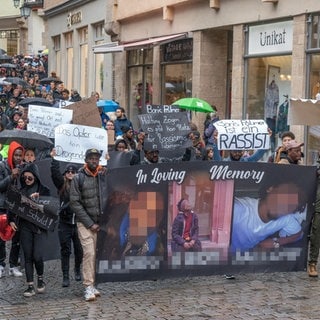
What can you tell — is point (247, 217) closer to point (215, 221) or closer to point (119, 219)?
point (215, 221)

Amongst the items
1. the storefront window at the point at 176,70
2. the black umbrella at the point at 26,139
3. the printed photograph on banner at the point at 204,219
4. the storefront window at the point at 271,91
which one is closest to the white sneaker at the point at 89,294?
the printed photograph on banner at the point at 204,219

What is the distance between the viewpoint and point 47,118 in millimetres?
12195

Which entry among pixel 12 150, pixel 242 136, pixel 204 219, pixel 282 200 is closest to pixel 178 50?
pixel 242 136

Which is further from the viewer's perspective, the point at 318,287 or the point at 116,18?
the point at 116,18

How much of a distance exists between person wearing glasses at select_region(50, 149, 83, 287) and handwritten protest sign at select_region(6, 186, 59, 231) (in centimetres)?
40

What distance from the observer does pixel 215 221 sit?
9.16m

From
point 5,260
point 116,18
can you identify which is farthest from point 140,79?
point 5,260

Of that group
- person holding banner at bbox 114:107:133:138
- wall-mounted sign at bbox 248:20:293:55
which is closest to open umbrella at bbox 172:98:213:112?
person holding banner at bbox 114:107:133:138

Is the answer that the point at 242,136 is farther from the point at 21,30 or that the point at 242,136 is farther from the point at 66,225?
the point at 21,30

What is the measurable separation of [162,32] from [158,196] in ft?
50.0

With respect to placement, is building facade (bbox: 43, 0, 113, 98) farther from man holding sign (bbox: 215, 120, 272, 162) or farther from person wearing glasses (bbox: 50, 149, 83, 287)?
person wearing glasses (bbox: 50, 149, 83, 287)

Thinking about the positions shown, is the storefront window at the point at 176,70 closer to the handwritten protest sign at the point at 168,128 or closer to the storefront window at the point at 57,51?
the handwritten protest sign at the point at 168,128

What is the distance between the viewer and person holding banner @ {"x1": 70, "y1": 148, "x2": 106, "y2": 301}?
28.5 ft

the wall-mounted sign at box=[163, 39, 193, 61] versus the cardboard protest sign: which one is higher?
the wall-mounted sign at box=[163, 39, 193, 61]
